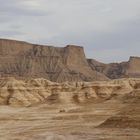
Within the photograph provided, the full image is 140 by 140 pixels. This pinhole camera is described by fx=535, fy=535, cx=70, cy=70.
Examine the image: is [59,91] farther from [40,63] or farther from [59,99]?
[40,63]

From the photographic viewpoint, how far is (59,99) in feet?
309

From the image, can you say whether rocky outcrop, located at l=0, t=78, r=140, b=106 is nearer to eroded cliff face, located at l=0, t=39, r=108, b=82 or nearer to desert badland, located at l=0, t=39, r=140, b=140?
desert badland, located at l=0, t=39, r=140, b=140

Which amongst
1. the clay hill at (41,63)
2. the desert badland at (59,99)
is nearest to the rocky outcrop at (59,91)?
the desert badland at (59,99)

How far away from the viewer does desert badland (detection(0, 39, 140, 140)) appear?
39.0 m

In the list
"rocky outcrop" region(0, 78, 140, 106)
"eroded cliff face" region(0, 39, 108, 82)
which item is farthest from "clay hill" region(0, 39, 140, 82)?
"rocky outcrop" region(0, 78, 140, 106)

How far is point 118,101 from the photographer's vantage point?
78.1 meters

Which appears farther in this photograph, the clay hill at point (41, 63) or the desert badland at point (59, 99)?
the clay hill at point (41, 63)

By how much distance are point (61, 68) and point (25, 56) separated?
13.7 m

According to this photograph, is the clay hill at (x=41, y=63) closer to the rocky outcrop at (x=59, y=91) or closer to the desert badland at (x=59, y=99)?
the desert badland at (x=59, y=99)

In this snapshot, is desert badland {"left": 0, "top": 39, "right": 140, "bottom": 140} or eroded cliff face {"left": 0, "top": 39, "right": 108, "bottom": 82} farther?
eroded cliff face {"left": 0, "top": 39, "right": 108, "bottom": 82}

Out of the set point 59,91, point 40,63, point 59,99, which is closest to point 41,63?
point 40,63

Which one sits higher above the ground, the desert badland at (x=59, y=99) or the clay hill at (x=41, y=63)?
the clay hill at (x=41, y=63)

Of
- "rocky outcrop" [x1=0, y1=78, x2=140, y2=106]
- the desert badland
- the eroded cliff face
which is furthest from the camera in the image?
the eroded cliff face

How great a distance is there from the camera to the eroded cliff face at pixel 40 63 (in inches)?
6939
